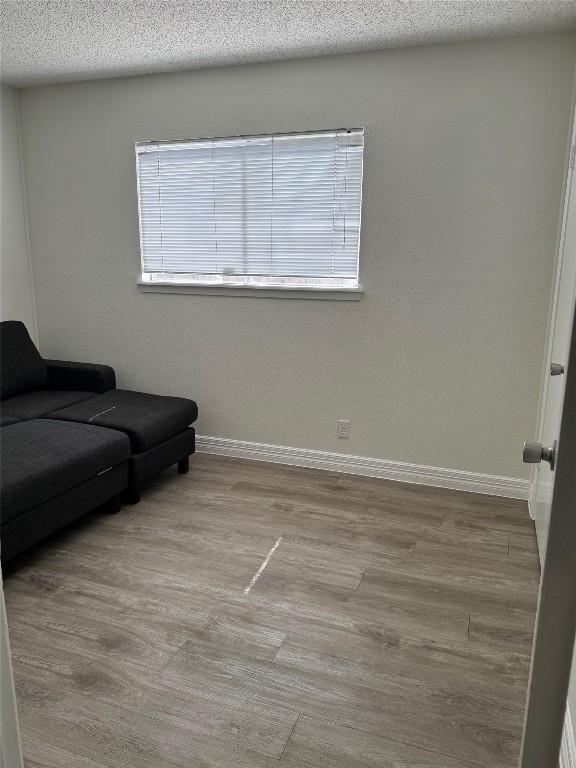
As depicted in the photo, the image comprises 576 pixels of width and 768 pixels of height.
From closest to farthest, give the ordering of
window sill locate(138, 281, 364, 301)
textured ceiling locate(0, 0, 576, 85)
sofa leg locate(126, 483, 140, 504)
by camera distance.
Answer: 1. textured ceiling locate(0, 0, 576, 85)
2. sofa leg locate(126, 483, 140, 504)
3. window sill locate(138, 281, 364, 301)

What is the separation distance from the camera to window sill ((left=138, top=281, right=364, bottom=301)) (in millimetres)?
3479

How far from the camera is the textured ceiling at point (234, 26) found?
2627 millimetres

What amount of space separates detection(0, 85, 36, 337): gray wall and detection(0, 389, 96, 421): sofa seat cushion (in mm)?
679

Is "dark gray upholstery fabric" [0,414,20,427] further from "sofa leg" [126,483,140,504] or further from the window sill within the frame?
the window sill

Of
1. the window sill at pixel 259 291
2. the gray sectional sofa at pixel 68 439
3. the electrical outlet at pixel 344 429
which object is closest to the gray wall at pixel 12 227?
the gray sectional sofa at pixel 68 439

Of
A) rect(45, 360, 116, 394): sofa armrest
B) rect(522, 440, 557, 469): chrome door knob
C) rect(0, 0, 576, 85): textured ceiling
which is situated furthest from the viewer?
rect(45, 360, 116, 394): sofa armrest

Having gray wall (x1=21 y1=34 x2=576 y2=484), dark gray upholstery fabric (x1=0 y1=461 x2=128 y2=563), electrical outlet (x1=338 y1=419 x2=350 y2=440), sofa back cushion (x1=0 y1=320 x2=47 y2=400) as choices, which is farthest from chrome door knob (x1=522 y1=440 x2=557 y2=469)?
sofa back cushion (x1=0 y1=320 x2=47 y2=400)

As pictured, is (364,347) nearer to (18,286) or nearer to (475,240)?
(475,240)

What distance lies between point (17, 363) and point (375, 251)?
94.0 inches

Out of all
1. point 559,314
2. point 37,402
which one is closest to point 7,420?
point 37,402

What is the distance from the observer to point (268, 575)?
8.24 ft

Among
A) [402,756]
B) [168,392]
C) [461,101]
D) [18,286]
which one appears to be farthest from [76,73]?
[402,756]

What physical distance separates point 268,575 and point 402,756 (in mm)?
1008

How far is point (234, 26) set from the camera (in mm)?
2867
